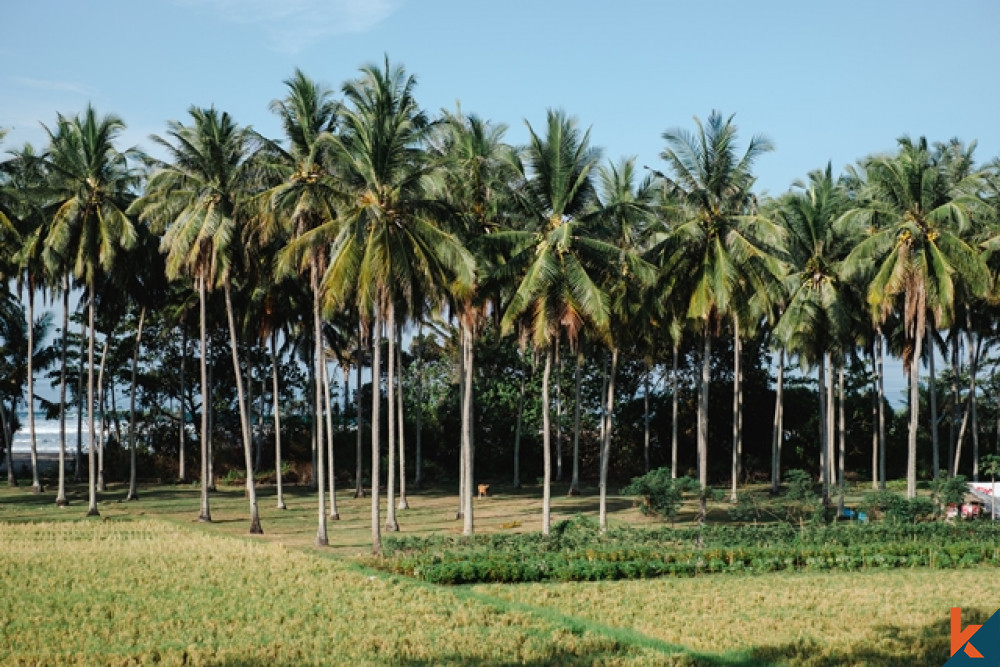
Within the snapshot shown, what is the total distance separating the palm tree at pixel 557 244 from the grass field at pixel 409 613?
733 cm

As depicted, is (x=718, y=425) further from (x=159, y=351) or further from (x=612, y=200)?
(x=159, y=351)

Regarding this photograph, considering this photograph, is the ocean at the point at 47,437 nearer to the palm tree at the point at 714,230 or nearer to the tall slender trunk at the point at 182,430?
the tall slender trunk at the point at 182,430

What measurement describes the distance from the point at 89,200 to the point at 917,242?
82.9 feet

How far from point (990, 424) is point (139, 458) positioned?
131 ft

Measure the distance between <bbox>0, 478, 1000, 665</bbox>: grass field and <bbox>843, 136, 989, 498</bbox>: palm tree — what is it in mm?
10416

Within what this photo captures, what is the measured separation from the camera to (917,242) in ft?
97.5

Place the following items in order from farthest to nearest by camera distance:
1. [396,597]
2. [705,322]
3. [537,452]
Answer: [537,452] → [705,322] → [396,597]

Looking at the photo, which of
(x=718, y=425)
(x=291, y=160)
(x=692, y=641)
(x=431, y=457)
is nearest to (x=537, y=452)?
(x=431, y=457)

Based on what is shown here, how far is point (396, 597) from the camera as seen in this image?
17.6m

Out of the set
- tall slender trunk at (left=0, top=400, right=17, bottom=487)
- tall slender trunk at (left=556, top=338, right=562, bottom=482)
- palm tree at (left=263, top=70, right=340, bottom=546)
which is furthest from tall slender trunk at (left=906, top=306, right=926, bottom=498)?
tall slender trunk at (left=0, top=400, right=17, bottom=487)

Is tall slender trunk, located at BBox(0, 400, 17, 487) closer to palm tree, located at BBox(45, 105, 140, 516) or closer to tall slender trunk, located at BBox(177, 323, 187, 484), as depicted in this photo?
tall slender trunk, located at BBox(177, 323, 187, 484)

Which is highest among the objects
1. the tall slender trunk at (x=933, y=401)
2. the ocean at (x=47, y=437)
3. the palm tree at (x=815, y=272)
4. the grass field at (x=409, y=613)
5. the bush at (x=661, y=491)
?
the palm tree at (x=815, y=272)

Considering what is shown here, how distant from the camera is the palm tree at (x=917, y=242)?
29.4 m

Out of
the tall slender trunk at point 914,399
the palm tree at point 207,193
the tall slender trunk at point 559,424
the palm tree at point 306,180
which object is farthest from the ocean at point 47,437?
the tall slender trunk at point 914,399
